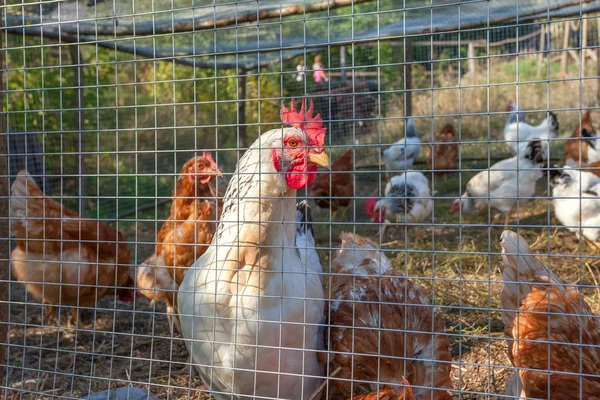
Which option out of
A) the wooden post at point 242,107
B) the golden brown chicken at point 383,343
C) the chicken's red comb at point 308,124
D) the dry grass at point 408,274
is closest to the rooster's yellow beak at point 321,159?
the chicken's red comb at point 308,124

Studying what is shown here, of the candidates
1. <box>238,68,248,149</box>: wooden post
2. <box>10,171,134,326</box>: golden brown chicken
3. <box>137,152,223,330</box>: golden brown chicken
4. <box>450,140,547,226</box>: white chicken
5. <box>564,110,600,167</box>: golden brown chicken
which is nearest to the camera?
<box>137,152,223,330</box>: golden brown chicken

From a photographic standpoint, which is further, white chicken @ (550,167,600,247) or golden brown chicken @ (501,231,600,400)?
white chicken @ (550,167,600,247)

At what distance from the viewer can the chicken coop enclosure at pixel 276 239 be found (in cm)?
207

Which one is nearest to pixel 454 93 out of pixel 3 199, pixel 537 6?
pixel 537 6

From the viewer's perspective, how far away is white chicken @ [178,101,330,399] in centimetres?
218

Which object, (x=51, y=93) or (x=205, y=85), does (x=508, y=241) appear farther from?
(x=205, y=85)

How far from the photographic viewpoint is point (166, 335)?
14.1 ft

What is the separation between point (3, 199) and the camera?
261 centimetres

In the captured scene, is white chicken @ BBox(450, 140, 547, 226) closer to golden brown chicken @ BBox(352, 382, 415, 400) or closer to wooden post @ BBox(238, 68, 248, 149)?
wooden post @ BBox(238, 68, 248, 149)

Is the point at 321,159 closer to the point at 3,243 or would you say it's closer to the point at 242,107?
the point at 3,243

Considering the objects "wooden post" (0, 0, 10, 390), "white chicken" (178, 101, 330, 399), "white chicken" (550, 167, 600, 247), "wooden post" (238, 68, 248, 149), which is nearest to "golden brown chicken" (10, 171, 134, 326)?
"wooden post" (0, 0, 10, 390)

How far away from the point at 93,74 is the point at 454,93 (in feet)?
28.1

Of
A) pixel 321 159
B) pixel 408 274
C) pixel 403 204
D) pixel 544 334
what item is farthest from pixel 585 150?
pixel 321 159

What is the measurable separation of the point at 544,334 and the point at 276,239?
4.25ft
